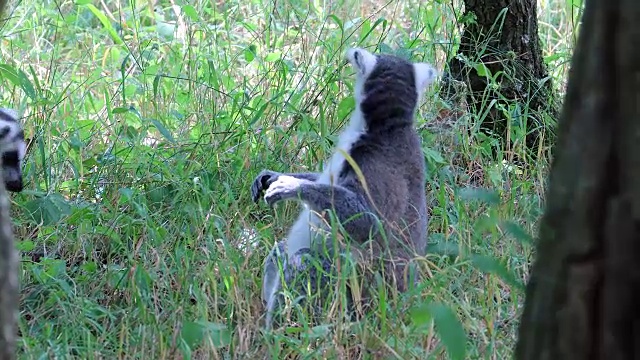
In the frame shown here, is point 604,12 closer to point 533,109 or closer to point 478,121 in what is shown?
point 478,121

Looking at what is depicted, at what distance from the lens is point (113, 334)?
10.1 ft

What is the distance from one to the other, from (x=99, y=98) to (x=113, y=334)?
95.4 inches

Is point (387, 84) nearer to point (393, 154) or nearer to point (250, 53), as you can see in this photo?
point (393, 154)

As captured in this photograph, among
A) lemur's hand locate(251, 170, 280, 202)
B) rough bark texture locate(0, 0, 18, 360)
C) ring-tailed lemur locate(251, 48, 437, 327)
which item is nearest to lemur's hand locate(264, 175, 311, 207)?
ring-tailed lemur locate(251, 48, 437, 327)

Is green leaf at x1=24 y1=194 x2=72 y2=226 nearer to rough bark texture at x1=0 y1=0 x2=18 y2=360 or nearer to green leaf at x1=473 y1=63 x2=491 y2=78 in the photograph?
green leaf at x1=473 y1=63 x2=491 y2=78

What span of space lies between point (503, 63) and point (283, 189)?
168cm

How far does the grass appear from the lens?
292cm

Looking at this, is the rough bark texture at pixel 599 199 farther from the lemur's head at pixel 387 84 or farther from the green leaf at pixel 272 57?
the green leaf at pixel 272 57

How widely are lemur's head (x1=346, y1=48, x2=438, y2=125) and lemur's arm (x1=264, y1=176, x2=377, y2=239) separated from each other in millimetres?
403

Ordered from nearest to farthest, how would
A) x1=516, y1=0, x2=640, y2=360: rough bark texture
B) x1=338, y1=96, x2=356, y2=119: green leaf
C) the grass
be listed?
x1=516, y1=0, x2=640, y2=360: rough bark texture, the grass, x1=338, y1=96, x2=356, y2=119: green leaf

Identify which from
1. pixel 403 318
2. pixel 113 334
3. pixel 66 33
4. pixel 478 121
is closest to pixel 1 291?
pixel 113 334

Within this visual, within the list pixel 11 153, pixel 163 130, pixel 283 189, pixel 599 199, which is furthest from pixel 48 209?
pixel 599 199

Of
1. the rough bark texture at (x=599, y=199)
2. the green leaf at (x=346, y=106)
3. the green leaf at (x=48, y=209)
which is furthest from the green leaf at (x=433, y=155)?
the rough bark texture at (x=599, y=199)

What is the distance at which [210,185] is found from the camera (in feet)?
13.5
